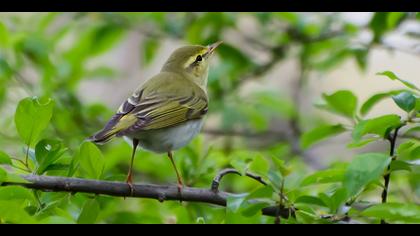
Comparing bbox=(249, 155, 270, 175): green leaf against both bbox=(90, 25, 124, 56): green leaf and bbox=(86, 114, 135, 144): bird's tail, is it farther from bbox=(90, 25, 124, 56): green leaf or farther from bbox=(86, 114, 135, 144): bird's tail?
bbox=(90, 25, 124, 56): green leaf

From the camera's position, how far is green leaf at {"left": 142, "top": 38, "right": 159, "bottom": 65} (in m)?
5.48

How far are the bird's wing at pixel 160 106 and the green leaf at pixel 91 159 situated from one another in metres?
0.80

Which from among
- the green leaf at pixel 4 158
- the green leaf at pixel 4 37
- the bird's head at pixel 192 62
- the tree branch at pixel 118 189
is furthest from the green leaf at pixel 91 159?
the bird's head at pixel 192 62

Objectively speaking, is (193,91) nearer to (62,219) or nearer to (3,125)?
(3,125)

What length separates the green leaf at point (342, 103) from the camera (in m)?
2.62

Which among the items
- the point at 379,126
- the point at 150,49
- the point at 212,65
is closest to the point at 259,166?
the point at 379,126

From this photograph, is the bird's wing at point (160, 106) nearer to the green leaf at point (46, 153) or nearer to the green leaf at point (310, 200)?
the green leaf at point (46, 153)

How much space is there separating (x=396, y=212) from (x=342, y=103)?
2.59 ft

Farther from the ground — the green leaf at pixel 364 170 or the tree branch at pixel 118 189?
the green leaf at pixel 364 170

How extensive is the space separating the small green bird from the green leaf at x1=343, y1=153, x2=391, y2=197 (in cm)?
106

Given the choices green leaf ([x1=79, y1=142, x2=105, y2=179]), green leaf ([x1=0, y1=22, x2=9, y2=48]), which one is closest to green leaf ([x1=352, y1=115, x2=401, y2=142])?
green leaf ([x1=79, y1=142, x2=105, y2=179])

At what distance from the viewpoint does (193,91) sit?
4184 mm

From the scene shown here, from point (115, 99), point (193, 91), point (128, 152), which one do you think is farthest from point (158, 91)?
point (115, 99)
